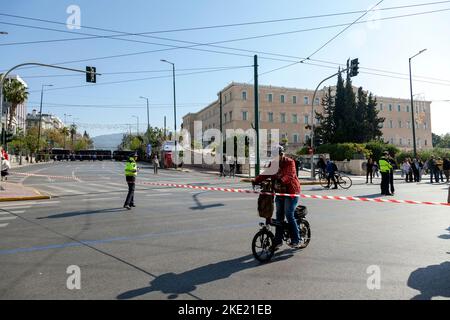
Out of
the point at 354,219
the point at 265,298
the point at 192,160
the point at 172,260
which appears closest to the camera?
the point at 265,298

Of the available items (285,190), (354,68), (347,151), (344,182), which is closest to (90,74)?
(354,68)

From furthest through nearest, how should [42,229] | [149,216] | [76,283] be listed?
[149,216], [42,229], [76,283]

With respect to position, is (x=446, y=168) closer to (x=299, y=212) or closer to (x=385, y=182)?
(x=385, y=182)

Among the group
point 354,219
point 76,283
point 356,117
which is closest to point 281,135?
point 356,117

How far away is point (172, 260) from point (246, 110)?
235 ft

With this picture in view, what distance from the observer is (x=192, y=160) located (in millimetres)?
51438

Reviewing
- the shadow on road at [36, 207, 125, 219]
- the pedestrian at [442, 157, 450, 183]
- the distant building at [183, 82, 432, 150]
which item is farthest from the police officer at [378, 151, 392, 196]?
the distant building at [183, 82, 432, 150]

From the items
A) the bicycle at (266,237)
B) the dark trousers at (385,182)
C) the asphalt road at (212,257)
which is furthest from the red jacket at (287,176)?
the dark trousers at (385,182)

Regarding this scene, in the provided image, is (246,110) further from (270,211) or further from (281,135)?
(270,211)

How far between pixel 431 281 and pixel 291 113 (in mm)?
76108

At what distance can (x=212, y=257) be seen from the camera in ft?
19.2

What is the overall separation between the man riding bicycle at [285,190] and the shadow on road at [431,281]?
1843 mm

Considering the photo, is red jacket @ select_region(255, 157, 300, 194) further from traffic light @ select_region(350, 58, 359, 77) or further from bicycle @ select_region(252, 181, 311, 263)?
traffic light @ select_region(350, 58, 359, 77)
